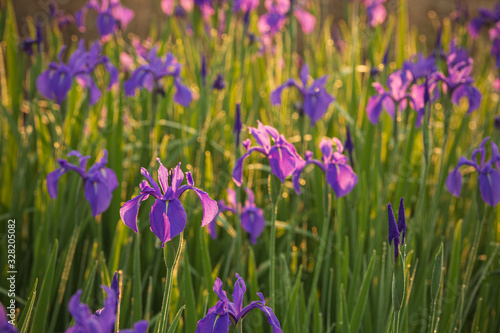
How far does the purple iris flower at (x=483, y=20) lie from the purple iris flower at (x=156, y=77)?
2.64m

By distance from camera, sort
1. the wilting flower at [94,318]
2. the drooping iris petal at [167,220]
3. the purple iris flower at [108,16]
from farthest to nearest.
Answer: the purple iris flower at [108,16], the drooping iris petal at [167,220], the wilting flower at [94,318]

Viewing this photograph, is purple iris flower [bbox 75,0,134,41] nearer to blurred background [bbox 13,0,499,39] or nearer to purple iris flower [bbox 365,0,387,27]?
blurred background [bbox 13,0,499,39]

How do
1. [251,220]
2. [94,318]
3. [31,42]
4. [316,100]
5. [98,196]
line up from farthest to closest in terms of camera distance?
[31,42], [316,100], [251,220], [98,196], [94,318]

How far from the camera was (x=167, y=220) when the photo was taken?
1.27 meters

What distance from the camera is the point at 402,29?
145 inches

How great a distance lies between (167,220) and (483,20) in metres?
3.75

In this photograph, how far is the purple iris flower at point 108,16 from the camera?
3.32m

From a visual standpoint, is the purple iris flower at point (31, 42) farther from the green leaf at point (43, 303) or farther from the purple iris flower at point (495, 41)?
the purple iris flower at point (495, 41)

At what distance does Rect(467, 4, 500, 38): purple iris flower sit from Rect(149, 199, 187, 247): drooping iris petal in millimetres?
3615

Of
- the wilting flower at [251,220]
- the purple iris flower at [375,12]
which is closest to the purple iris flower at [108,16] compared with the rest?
the wilting flower at [251,220]

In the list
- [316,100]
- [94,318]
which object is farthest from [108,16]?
[94,318]

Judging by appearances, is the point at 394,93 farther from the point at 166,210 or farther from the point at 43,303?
the point at 43,303

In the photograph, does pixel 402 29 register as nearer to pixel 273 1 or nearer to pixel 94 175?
pixel 273 1

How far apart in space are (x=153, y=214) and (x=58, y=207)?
134 cm
